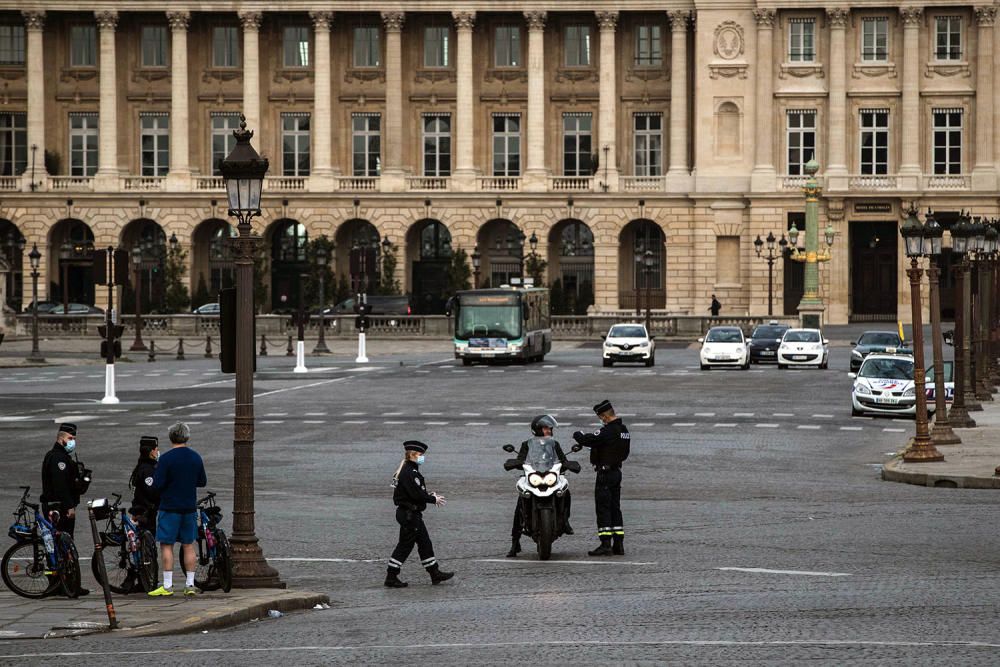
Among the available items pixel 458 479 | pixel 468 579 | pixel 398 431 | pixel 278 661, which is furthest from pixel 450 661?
pixel 398 431

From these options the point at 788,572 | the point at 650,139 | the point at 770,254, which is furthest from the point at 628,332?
the point at 788,572

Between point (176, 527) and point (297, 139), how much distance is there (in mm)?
91687

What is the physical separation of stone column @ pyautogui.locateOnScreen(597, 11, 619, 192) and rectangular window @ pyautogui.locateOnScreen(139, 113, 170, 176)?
23004mm

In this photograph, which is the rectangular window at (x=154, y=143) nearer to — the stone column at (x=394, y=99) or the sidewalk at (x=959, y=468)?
the stone column at (x=394, y=99)

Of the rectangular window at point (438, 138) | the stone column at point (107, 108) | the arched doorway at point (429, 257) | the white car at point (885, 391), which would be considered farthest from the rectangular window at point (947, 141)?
the white car at point (885, 391)

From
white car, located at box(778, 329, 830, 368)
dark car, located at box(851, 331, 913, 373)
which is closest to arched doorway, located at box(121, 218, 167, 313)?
white car, located at box(778, 329, 830, 368)

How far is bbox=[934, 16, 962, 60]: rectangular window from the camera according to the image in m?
105

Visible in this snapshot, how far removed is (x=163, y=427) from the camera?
43125 mm

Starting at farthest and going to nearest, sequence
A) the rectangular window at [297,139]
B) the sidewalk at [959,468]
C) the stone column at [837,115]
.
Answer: the rectangular window at [297,139] < the stone column at [837,115] < the sidewalk at [959,468]

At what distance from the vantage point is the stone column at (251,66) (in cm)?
10844

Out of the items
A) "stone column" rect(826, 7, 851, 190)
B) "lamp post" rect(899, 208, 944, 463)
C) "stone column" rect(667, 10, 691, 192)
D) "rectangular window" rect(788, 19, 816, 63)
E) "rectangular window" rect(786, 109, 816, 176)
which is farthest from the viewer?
"stone column" rect(667, 10, 691, 192)

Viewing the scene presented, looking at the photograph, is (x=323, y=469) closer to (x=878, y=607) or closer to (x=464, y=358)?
(x=878, y=607)

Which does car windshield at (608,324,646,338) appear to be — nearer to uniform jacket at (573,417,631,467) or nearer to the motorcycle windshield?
uniform jacket at (573,417,631,467)

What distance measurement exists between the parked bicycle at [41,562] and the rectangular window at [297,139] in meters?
90.9
